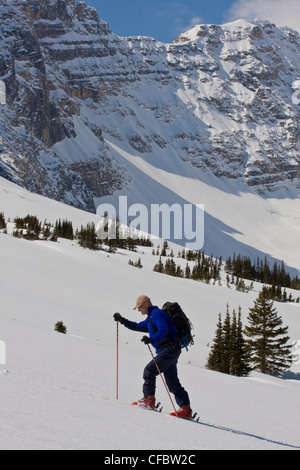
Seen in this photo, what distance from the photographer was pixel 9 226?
6544cm

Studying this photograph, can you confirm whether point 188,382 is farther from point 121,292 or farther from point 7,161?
point 7,161

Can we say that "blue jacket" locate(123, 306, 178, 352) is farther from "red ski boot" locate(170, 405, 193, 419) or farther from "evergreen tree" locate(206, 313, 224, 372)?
"evergreen tree" locate(206, 313, 224, 372)

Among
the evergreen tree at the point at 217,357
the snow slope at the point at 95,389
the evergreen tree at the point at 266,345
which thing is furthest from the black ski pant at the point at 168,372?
the evergreen tree at the point at 266,345

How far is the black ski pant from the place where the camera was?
7.72 m

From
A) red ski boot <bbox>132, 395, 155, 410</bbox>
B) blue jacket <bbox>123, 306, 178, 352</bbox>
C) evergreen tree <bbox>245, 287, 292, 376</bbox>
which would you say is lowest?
evergreen tree <bbox>245, 287, 292, 376</bbox>

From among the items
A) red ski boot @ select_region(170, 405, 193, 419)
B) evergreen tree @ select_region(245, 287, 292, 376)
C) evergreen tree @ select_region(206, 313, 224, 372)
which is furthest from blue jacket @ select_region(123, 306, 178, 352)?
evergreen tree @ select_region(245, 287, 292, 376)

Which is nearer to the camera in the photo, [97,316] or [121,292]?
[97,316]

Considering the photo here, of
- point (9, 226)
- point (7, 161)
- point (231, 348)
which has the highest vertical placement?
Answer: point (7, 161)

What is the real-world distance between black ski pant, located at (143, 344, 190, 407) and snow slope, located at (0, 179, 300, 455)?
0.48 meters

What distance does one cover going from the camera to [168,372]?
793cm

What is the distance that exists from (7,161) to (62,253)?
5355 inches

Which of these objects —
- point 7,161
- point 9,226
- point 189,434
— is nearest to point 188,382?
point 189,434

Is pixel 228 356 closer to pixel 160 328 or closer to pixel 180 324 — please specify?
pixel 180 324

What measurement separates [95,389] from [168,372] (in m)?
1.65
